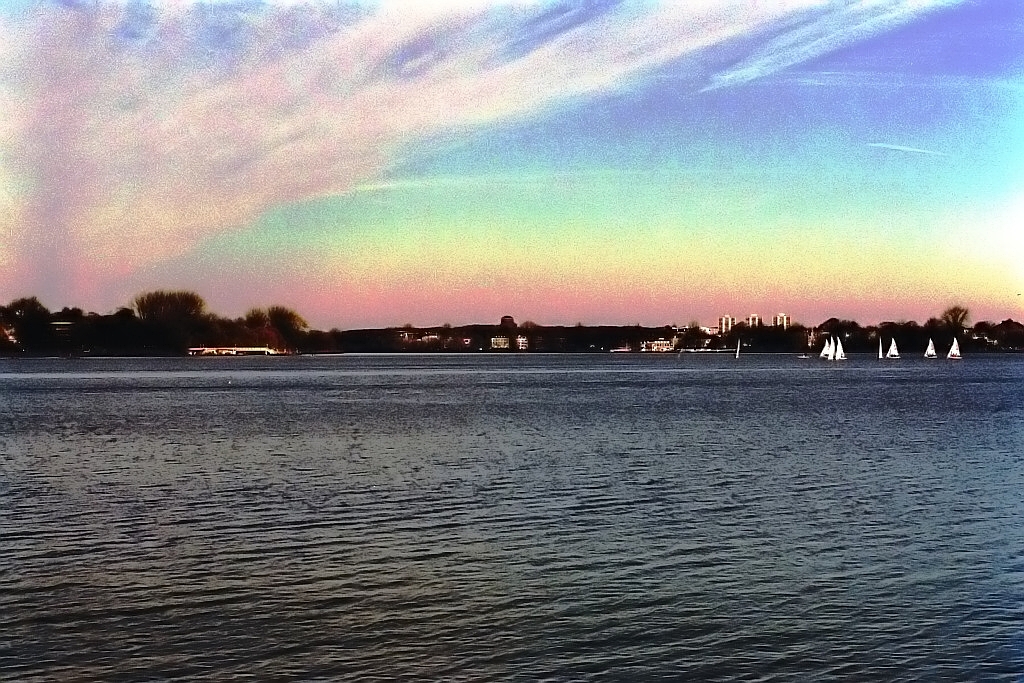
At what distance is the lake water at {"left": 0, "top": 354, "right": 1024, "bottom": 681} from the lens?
1399cm

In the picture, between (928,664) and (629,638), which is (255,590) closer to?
(629,638)

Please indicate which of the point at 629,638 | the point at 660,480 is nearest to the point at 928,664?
the point at 629,638

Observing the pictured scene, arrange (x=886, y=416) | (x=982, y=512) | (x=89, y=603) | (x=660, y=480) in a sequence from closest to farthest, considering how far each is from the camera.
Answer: (x=89, y=603), (x=982, y=512), (x=660, y=480), (x=886, y=416)

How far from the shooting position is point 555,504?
86.9 feet

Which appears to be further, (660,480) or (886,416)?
(886,416)

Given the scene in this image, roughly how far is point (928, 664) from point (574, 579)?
596 centimetres

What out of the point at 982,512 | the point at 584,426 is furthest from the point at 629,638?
the point at 584,426

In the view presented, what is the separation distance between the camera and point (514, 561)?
1964 cm

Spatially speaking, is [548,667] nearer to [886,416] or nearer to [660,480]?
[660,480]

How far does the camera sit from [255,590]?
56.9 ft

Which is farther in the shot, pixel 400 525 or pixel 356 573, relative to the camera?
pixel 400 525

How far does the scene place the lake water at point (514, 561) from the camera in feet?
45.9

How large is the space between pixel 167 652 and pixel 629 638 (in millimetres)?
5644

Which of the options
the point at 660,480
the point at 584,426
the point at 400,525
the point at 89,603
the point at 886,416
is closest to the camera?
the point at 89,603
